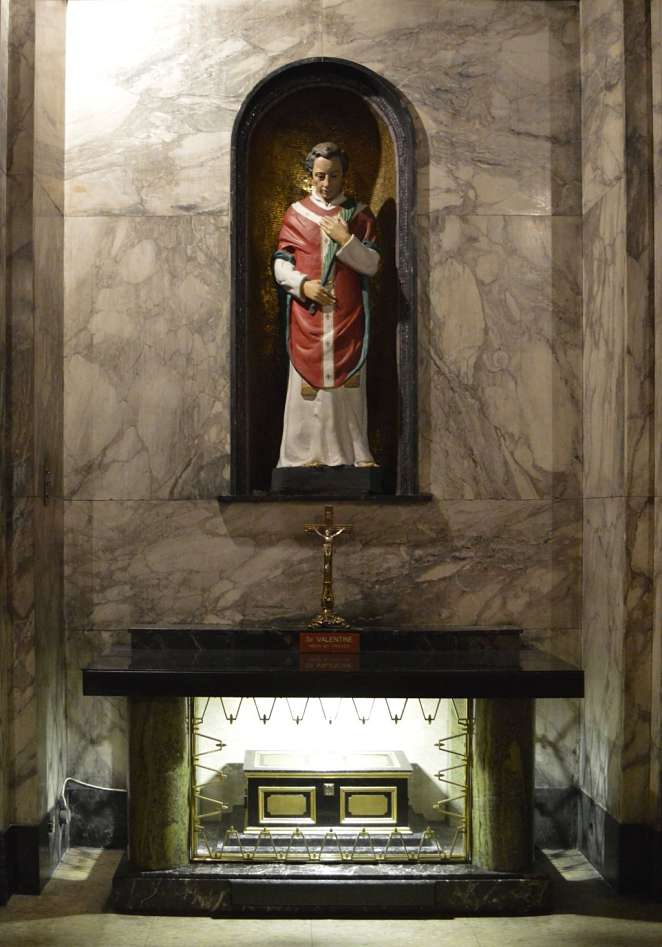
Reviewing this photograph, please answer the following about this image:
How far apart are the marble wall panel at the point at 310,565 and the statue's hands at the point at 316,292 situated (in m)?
0.99

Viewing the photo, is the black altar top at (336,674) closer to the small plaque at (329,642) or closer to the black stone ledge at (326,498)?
the small plaque at (329,642)

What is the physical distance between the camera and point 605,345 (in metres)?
4.61

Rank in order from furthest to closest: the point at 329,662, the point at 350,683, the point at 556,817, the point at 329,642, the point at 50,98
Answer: the point at 556,817
the point at 50,98
the point at 329,642
the point at 329,662
the point at 350,683

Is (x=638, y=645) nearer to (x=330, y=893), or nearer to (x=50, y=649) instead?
(x=330, y=893)

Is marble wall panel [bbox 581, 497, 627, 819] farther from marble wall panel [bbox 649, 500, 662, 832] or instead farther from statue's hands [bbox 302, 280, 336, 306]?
statue's hands [bbox 302, 280, 336, 306]

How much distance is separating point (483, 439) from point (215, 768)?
1.99 metres

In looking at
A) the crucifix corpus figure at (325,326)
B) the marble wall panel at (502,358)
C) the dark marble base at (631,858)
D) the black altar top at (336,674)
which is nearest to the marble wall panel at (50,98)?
the crucifix corpus figure at (325,326)

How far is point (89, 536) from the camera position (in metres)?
4.90

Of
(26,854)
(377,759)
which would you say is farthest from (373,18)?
(26,854)

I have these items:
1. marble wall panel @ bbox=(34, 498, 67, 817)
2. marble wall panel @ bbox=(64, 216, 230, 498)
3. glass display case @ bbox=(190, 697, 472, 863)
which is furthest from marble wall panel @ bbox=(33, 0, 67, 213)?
glass display case @ bbox=(190, 697, 472, 863)

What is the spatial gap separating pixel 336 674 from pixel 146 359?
1.88 m

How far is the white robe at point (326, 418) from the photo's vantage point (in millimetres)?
4824

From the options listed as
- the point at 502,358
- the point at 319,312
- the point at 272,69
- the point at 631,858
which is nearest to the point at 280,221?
the point at 319,312

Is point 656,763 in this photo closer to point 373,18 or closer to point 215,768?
point 215,768
